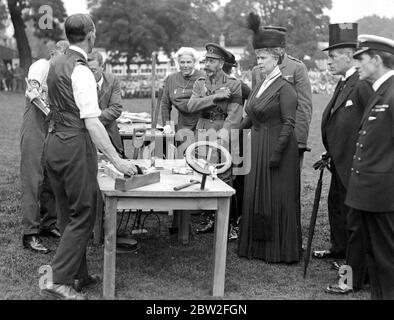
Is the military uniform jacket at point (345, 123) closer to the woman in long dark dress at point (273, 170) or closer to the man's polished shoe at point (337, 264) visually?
the woman in long dark dress at point (273, 170)

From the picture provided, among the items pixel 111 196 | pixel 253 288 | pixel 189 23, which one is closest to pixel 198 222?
pixel 253 288

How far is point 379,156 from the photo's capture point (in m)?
4.35

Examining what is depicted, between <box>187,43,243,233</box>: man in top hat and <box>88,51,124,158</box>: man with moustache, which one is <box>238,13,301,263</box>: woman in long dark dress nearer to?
<box>187,43,243,233</box>: man in top hat

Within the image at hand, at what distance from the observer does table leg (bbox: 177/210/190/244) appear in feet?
21.0

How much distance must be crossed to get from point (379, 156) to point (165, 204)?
5.23 ft

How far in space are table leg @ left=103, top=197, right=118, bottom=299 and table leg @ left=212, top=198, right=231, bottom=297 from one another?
0.78m

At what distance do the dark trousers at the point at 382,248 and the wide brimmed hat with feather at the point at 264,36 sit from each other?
185 cm

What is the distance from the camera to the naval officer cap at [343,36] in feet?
17.5

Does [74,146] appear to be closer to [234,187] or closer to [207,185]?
[207,185]

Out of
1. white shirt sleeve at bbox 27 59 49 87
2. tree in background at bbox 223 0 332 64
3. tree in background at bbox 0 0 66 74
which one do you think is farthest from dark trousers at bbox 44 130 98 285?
tree in background at bbox 223 0 332 64

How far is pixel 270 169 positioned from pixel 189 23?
53407 mm

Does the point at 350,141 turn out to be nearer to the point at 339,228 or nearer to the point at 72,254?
the point at 339,228

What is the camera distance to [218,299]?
4.71 m

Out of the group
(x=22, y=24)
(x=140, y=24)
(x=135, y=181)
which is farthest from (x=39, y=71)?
(x=140, y=24)
